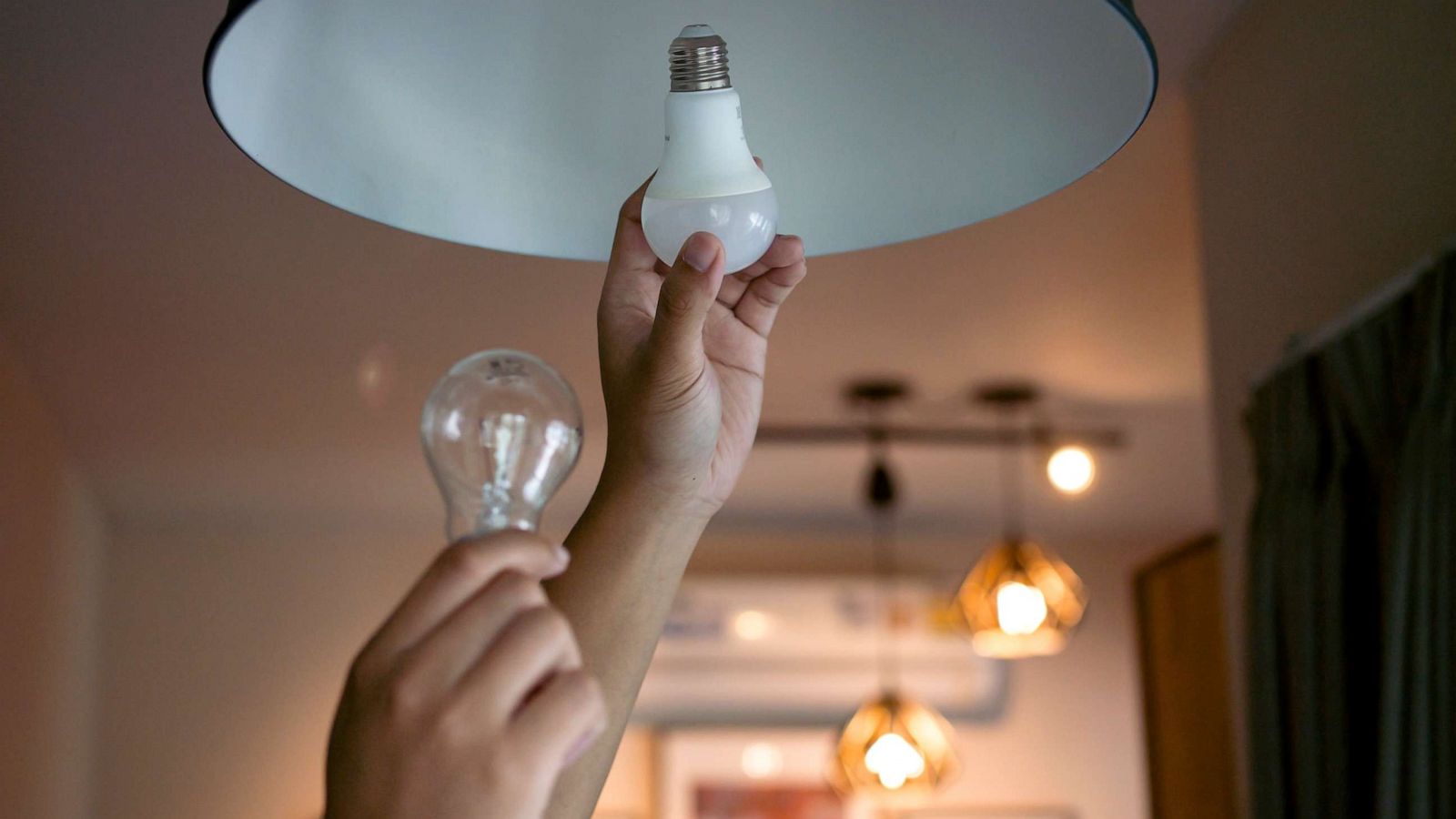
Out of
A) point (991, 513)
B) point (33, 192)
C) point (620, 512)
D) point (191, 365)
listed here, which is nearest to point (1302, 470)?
point (620, 512)

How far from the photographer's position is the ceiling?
1.94 meters

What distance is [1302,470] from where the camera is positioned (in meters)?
1.61

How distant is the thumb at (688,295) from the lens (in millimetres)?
520

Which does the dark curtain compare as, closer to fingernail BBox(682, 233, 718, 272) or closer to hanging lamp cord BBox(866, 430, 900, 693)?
fingernail BBox(682, 233, 718, 272)

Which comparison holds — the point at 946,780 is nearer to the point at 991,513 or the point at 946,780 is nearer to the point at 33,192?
the point at 991,513

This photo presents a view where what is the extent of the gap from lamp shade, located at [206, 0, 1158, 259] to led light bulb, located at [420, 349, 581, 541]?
103 mm

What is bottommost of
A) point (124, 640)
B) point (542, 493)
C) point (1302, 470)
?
point (542, 493)

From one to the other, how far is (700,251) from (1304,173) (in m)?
1.40

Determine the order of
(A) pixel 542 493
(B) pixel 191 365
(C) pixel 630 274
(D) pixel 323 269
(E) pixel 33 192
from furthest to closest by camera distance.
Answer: (B) pixel 191 365, (D) pixel 323 269, (E) pixel 33 192, (C) pixel 630 274, (A) pixel 542 493

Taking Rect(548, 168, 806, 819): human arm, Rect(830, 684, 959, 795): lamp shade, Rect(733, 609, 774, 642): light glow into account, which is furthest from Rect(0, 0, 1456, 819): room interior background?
Rect(548, 168, 806, 819): human arm

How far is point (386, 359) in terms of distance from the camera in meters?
3.03

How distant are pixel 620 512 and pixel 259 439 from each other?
120 inches

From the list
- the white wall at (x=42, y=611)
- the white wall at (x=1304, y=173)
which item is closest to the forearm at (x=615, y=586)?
the white wall at (x=1304, y=173)

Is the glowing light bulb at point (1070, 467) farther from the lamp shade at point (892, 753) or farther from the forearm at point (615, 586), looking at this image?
the forearm at point (615, 586)
